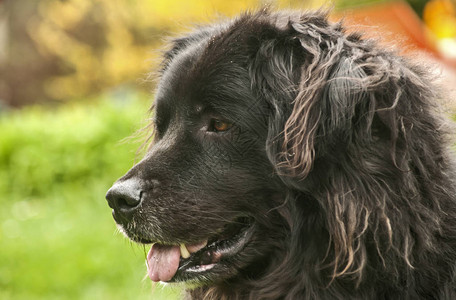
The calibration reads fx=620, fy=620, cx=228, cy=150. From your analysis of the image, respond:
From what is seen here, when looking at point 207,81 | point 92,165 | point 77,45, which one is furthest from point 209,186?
point 77,45

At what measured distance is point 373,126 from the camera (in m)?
2.84

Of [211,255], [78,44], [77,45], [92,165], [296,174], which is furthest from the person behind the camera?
[78,44]

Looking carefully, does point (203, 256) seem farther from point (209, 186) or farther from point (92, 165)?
point (92, 165)

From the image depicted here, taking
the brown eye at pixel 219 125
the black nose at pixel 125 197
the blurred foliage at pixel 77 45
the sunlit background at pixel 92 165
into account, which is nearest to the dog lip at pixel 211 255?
the black nose at pixel 125 197

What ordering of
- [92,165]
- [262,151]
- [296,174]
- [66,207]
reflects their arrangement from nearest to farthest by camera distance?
[296,174] < [262,151] < [66,207] < [92,165]

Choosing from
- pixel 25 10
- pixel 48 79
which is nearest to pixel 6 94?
pixel 48 79

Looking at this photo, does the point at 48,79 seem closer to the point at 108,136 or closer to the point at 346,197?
the point at 108,136

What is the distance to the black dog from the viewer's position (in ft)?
9.19

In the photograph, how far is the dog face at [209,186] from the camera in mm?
3104

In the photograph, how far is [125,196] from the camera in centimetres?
317

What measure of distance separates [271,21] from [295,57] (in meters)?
0.27

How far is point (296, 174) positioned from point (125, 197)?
2.99 ft

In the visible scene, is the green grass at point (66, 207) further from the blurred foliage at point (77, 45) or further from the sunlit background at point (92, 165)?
the blurred foliage at point (77, 45)

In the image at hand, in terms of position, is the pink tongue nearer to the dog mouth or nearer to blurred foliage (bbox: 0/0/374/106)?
the dog mouth
